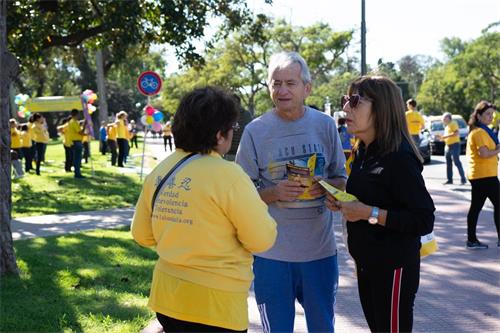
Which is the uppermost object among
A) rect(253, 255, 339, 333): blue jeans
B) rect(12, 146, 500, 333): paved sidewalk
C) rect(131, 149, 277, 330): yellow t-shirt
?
rect(131, 149, 277, 330): yellow t-shirt

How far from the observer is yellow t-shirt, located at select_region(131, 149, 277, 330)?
2.56 metres

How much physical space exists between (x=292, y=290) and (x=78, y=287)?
3470 mm

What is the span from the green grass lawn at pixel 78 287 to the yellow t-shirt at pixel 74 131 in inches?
428

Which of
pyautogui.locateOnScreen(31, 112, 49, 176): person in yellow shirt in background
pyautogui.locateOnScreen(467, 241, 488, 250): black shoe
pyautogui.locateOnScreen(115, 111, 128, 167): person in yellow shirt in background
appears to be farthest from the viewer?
pyautogui.locateOnScreen(115, 111, 128, 167): person in yellow shirt in background

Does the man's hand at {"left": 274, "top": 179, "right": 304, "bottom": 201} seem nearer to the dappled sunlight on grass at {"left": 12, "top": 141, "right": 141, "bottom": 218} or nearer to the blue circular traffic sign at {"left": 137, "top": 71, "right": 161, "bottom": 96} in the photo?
the dappled sunlight on grass at {"left": 12, "top": 141, "right": 141, "bottom": 218}

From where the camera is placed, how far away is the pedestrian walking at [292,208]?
344cm

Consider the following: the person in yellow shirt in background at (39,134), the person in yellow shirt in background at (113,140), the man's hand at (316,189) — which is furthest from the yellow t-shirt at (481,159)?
the person in yellow shirt in background at (113,140)

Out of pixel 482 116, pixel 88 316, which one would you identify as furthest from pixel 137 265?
pixel 482 116

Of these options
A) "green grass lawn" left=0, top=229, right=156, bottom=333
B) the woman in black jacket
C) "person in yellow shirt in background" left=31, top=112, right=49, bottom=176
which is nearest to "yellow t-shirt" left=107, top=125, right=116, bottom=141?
"person in yellow shirt in background" left=31, top=112, right=49, bottom=176

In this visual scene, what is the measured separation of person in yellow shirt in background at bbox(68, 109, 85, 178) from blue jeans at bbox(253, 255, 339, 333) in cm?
1648

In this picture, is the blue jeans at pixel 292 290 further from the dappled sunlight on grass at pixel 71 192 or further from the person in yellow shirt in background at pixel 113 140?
the person in yellow shirt in background at pixel 113 140

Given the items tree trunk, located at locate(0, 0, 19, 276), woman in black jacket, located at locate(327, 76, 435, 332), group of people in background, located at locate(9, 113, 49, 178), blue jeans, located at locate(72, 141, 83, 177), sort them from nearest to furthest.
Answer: woman in black jacket, located at locate(327, 76, 435, 332), tree trunk, located at locate(0, 0, 19, 276), blue jeans, located at locate(72, 141, 83, 177), group of people in background, located at locate(9, 113, 49, 178)

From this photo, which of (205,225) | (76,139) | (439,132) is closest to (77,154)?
(76,139)

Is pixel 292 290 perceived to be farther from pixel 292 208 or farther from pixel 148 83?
pixel 148 83
